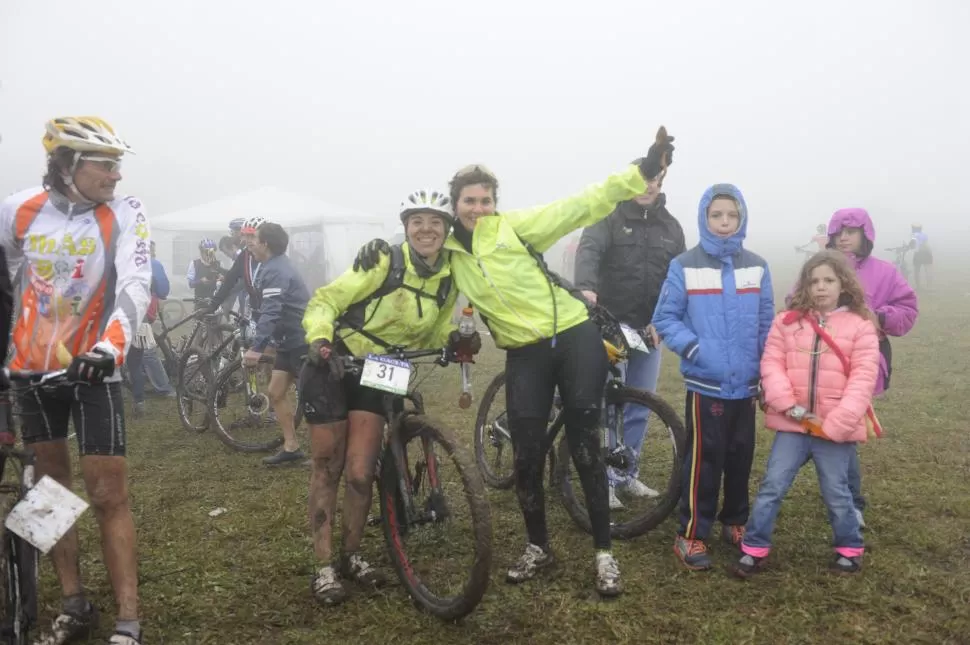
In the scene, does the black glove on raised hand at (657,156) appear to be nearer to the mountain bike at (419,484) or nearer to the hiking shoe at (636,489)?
the mountain bike at (419,484)

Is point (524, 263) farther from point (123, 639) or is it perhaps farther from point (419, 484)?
point (123, 639)

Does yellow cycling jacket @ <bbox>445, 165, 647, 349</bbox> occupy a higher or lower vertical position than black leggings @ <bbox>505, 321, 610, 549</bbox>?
higher

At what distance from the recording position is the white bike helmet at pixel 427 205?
3.59 meters

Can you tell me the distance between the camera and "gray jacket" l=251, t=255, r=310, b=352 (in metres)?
6.17

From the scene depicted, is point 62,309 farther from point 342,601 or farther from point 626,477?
point 626,477

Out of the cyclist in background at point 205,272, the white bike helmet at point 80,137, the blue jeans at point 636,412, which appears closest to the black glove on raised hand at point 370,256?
the white bike helmet at point 80,137

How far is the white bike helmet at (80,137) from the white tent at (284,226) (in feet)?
68.1

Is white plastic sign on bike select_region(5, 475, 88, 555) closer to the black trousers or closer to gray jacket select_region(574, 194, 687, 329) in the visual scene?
the black trousers

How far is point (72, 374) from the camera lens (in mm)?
2660

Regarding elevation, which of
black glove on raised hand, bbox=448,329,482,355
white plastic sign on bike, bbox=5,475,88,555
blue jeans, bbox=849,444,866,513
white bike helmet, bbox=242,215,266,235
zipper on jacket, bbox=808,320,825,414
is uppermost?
white bike helmet, bbox=242,215,266,235

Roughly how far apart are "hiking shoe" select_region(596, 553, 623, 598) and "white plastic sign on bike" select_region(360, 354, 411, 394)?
4.64ft

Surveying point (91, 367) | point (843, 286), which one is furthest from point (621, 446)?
Result: point (91, 367)

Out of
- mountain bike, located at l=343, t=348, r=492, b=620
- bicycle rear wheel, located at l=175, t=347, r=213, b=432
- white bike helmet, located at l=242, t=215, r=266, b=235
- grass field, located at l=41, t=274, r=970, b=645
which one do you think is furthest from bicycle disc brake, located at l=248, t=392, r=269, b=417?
mountain bike, located at l=343, t=348, r=492, b=620

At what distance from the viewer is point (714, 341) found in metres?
3.84
